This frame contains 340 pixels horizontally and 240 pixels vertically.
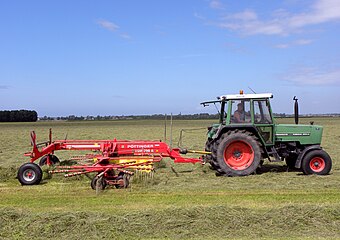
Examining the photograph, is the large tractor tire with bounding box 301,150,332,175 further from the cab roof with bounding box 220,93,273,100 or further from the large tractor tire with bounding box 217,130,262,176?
the cab roof with bounding box 220,93,273,100

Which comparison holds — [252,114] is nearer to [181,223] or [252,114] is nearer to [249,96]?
[249,96]

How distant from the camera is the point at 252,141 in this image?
10.0 m

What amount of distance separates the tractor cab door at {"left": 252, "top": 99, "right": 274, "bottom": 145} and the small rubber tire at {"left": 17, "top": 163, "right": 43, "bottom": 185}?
530 cm

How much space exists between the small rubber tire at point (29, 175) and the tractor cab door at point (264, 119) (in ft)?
17.4

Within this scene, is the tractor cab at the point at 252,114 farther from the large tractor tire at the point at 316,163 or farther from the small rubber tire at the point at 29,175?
the small rubber tire at the point at 29,175

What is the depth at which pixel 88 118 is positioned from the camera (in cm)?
10350

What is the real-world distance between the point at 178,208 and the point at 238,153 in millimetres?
4364

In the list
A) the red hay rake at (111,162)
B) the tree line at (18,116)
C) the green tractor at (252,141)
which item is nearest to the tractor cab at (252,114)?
the green tractor at (252,141)

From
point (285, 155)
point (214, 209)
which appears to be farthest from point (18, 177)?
point (285, 155)

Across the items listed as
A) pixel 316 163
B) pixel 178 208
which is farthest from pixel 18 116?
pixel 178 208

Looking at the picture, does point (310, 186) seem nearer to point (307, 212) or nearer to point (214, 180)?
point (214, 180)

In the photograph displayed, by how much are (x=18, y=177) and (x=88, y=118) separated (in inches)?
3767

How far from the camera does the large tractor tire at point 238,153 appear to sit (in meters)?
10.0

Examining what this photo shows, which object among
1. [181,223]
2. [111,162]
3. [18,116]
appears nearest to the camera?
[181,223]
